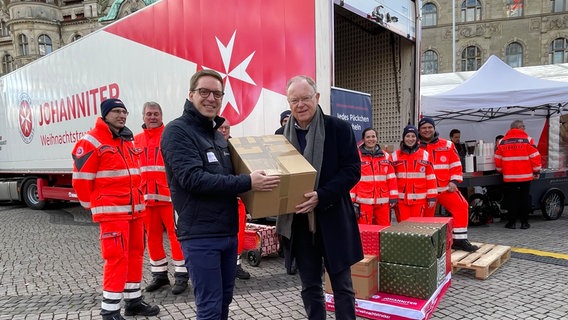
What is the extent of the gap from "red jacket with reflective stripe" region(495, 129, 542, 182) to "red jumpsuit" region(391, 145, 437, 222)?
9.22 feet

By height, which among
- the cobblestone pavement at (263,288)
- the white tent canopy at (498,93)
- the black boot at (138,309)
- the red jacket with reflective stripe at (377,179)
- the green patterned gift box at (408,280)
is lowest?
the cobblestone pavement at (263,288)

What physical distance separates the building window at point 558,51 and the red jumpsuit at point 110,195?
3349 cm

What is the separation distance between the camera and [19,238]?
268 inches

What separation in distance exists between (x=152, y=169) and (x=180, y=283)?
1.19 metres

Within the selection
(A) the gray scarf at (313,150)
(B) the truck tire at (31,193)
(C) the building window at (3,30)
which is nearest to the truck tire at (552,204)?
(A) the gray scarf at (313,150)

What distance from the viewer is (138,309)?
10.9 ft

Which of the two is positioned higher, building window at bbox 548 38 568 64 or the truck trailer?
building window at bbox 548 38 568 64

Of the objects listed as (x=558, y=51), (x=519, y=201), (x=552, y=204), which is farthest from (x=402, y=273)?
(x=558, y=51)

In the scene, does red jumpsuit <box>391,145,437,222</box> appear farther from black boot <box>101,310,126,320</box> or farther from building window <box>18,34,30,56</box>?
building window <box>18,34,30,56</box>

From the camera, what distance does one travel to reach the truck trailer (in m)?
4.24

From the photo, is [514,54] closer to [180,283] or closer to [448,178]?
[448,178]

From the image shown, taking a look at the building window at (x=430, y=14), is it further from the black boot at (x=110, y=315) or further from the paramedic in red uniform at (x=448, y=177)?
the black boot at (x=110, y=315)

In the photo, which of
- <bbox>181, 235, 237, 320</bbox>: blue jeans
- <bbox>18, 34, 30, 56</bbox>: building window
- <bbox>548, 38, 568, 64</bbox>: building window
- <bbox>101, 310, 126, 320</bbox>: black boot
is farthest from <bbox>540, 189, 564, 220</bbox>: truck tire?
<bbox>18, 34, 30, 56</bbox>: building window

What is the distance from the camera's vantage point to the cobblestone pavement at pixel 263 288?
3340 mm
